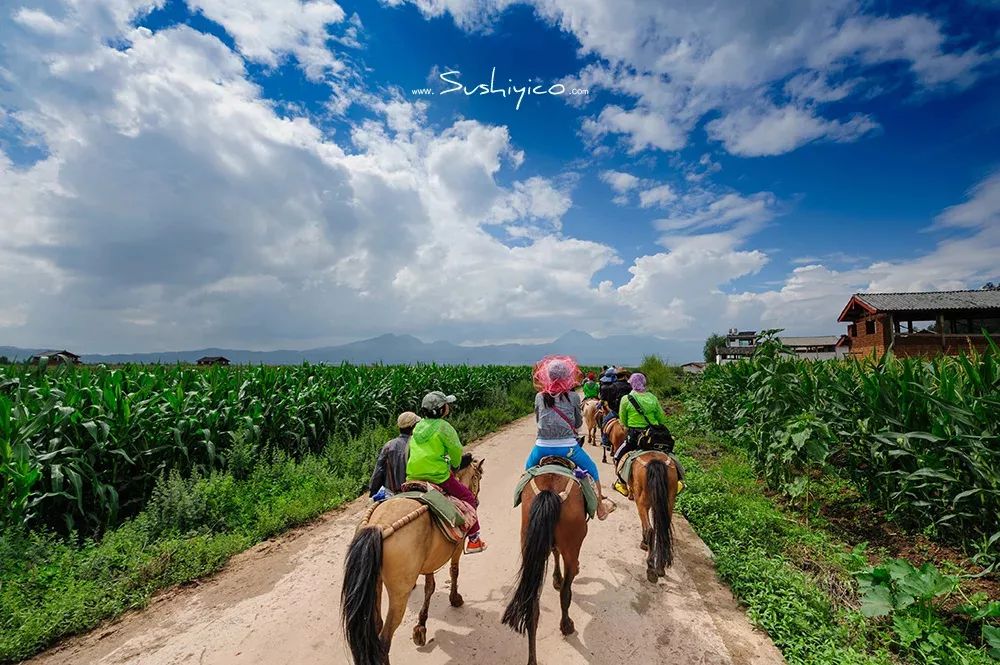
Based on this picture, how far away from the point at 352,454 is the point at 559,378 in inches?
254

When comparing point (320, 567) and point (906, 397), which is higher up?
point (906, 397)

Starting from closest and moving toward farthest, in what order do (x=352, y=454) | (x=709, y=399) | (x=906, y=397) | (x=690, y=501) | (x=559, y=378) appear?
(x=559, y=378)
(x=906, y=397)
(x=690, y=501)
(x=352, y=454)
(x=709, y=399)

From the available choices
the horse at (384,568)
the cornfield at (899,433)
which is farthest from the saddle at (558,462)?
the cornfield at (899,433)

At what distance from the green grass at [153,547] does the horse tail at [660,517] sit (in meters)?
5.52

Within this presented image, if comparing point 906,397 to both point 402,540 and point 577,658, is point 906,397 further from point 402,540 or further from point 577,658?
point 402,540

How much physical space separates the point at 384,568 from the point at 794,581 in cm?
444

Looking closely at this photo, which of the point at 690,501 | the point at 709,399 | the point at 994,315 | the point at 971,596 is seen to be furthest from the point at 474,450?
the point at 994,315

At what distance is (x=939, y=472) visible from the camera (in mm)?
4785

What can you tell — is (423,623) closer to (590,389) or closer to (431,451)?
(431,451)

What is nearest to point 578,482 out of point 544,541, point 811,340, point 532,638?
point 544,541

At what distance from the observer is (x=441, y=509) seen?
368 centimetres

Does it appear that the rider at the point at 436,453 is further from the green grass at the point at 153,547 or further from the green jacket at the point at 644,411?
the green grass at the point at 153,547

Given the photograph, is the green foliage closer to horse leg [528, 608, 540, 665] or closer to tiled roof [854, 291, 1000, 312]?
tiled roof [854, 291, 1000, 312]

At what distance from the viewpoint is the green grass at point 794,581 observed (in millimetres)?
3504
